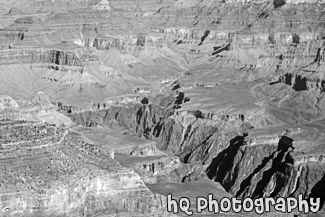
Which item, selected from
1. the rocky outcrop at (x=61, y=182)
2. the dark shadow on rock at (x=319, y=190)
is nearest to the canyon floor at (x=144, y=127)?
the rocky outcrop at (x=61, y=182)

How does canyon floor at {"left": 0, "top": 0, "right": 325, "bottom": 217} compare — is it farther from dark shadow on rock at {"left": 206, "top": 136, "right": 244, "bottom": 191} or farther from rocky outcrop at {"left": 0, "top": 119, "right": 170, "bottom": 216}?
dark shadow on rock at {"left": 206, "top": 136, "right": 244, "bottom": 191}

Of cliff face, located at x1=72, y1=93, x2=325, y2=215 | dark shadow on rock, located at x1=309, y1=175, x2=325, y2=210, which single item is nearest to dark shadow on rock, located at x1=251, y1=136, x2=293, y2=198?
cliff face, located at x1=72, y1=93, x2=325, y2=215

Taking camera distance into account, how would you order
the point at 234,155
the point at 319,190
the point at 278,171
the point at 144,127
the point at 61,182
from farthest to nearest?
the point at 144,127
the point at 234,155
the point at 278,171
the point at 319,190
the point at 61,182

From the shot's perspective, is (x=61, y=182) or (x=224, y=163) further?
(x=224, y=163)

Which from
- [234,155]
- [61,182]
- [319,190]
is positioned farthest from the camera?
[234,155]

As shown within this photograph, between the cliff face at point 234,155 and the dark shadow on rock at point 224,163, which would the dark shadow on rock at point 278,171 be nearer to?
the cliff face at point 234,155

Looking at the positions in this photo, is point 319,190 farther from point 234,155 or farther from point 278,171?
point 234,155

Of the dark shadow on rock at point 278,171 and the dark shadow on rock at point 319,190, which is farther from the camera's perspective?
the dark shadow on rock at point 278,171

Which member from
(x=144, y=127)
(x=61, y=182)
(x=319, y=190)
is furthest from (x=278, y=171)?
(x=61, y=182)

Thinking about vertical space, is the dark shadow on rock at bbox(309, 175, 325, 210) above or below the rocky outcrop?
below

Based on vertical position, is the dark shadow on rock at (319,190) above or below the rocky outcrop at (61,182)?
below
